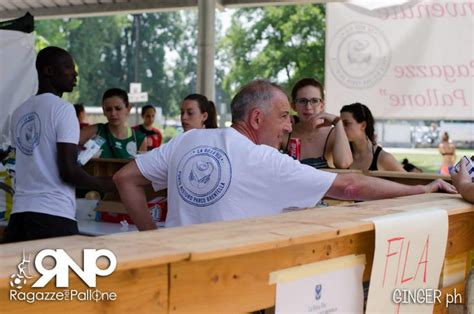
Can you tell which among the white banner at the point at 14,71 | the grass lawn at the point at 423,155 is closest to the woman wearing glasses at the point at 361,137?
the white banner at the point at 14,71

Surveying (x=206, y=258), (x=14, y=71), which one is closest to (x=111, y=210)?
(x=14, y=71)

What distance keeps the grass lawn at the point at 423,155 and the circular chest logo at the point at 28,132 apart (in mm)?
23819

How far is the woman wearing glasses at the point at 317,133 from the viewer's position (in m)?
5.00

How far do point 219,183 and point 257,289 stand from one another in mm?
908

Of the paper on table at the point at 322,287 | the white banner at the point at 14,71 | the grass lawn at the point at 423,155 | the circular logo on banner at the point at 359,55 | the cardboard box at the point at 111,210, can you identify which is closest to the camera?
the paper on table at the point at 322,287

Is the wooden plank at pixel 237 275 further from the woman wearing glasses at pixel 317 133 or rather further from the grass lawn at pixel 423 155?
the grass lawn at pixel 423 155

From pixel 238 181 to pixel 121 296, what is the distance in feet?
4.01

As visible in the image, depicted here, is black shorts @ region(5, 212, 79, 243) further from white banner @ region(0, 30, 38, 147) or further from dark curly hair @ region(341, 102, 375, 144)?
white banner @ region(0, 30, 38, 147)

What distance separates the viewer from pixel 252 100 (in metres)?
3.06

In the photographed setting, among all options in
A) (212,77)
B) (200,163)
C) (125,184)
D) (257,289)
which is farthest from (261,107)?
(212,77)

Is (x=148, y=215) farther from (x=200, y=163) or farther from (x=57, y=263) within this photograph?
(x=57, y=263)

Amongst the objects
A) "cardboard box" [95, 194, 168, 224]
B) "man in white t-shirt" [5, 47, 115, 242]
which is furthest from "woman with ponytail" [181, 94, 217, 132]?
"man in white t-shirt" [5, 47, 115, 242]

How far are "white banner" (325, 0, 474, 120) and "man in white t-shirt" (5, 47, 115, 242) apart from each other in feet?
16.1

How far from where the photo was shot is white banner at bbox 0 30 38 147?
753cm
